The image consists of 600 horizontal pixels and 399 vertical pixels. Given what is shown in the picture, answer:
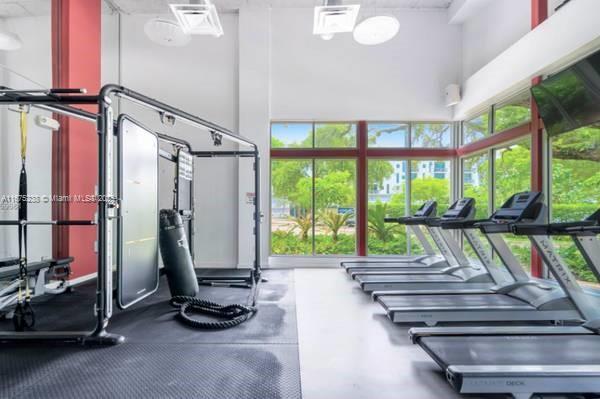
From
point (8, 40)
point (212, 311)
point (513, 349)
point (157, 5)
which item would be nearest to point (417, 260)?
point (513, 349)

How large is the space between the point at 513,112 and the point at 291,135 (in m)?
4.04

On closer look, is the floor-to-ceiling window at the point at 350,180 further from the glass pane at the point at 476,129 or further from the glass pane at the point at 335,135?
the glass pane at the point at 476,129

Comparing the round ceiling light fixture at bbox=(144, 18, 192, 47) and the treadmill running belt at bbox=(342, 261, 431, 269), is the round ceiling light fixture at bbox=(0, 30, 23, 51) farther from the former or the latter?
the treadmill running belt at bbox=(342, 261, 431, 269)

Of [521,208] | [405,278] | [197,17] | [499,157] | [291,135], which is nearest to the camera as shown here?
[521,208]

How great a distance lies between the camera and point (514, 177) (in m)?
5.28

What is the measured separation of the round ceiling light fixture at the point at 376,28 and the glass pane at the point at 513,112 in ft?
8.02

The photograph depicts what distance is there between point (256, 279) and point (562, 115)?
4738 mm

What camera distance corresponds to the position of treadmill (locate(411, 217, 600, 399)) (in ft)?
6.74

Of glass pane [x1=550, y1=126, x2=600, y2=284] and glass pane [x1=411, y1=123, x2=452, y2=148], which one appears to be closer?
glass pane [x1=550, y1=126, x2=600, y2=284]

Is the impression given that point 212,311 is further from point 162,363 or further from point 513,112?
point 513,112

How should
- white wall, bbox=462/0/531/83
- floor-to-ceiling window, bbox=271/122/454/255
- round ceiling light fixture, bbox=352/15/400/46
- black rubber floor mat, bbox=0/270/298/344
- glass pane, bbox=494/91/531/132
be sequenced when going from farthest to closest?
floor-to-ceiling window, bbox=271/122/454/255
white wall, bbox=462/0/531/83
glass pane, bbox=494/91/531/132
round ceiling light fixture, bbox=352/15/400/46
black rubber floor mat, bbox=0/270/298/344

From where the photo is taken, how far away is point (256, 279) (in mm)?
5137

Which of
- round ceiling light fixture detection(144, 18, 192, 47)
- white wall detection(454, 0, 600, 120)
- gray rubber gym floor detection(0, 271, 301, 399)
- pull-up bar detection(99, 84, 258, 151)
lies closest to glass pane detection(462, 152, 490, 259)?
white wall detection(454, 0, 600, 120)

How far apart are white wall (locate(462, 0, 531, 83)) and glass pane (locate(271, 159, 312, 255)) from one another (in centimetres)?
387
